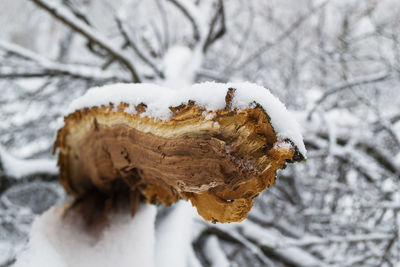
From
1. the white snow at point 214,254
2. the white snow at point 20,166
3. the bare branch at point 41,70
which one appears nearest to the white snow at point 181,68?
the bare branch at point 41,70

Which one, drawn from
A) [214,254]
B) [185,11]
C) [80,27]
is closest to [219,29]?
[185,11]

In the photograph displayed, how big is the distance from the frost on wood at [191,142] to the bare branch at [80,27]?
1.12 metres

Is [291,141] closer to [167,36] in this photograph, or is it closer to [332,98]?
[167,36]

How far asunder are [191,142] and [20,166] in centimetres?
115

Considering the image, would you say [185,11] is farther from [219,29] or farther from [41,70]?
[41,70]

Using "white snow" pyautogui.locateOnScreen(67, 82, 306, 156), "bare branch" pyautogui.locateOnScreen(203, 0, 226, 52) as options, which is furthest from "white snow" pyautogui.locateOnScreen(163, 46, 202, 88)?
"white snow" pyautogui.locateOnScreen(67, 82, 306, 156)

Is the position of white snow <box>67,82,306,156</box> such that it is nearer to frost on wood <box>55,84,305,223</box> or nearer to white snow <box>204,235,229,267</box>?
frost on wood <box>55,84,305,223</box>

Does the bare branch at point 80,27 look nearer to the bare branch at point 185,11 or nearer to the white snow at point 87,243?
the bare branch at point 185,11

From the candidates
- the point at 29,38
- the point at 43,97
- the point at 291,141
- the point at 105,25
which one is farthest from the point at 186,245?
the point at 29,38

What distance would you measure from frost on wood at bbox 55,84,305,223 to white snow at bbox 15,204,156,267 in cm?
10

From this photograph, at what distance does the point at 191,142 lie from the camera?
1.75ft

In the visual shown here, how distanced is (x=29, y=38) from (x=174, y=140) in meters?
6.68

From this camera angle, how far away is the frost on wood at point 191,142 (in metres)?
0.47

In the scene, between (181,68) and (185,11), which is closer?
(185,11)
